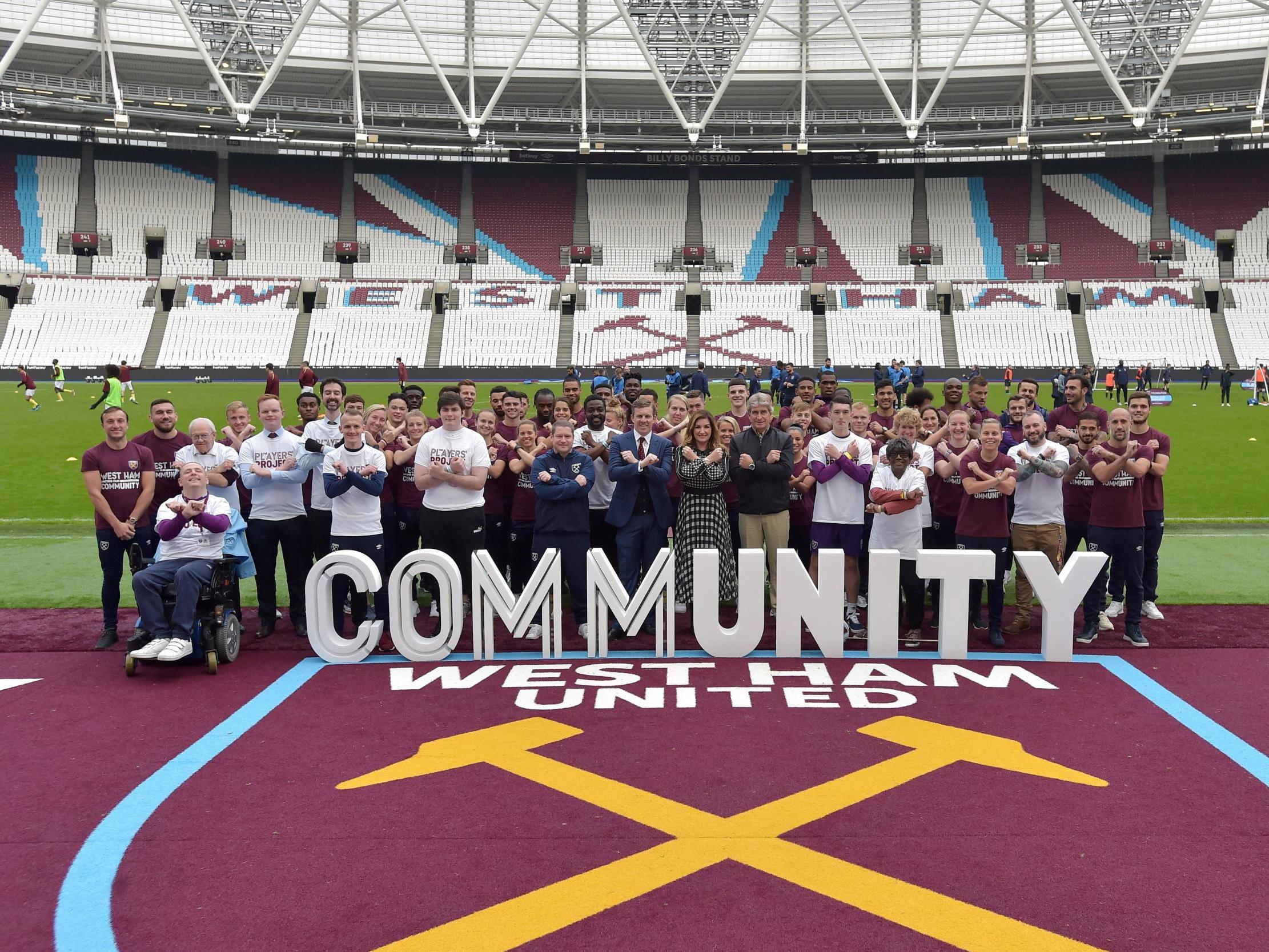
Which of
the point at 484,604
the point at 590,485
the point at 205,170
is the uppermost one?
the point at 205,170

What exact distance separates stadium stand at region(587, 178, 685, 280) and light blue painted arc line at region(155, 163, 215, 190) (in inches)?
759

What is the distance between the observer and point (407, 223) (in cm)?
5141

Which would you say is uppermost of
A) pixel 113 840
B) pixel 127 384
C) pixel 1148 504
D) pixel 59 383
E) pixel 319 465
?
pixel 59 383

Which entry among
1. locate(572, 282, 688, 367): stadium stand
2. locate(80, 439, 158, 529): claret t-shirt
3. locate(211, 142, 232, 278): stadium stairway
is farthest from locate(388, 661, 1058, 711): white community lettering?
locate(211, 142, 232, 278): stadium stairway

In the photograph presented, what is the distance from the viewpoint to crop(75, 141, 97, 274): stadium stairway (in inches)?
1870

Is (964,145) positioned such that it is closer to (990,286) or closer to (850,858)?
(990,286)

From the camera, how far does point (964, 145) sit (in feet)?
161

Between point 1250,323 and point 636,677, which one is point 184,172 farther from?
point 636,677

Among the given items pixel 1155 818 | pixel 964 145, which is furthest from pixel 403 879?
pixel 964 145

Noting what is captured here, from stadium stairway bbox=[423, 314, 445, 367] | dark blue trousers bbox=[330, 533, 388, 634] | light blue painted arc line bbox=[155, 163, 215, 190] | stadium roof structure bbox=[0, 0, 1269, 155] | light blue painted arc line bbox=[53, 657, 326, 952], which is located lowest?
light blue painted arc line bbox=[53, 657, 326, 952]

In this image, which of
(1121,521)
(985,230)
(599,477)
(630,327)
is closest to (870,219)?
(985,230)

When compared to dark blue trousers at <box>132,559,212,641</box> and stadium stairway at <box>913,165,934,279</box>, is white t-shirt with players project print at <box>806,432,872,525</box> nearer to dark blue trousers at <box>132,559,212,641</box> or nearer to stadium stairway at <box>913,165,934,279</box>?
dark blue trousers at <box>132,559,212,641</box>

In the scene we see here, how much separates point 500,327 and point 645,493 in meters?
38.8

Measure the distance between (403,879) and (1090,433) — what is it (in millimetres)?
6259
